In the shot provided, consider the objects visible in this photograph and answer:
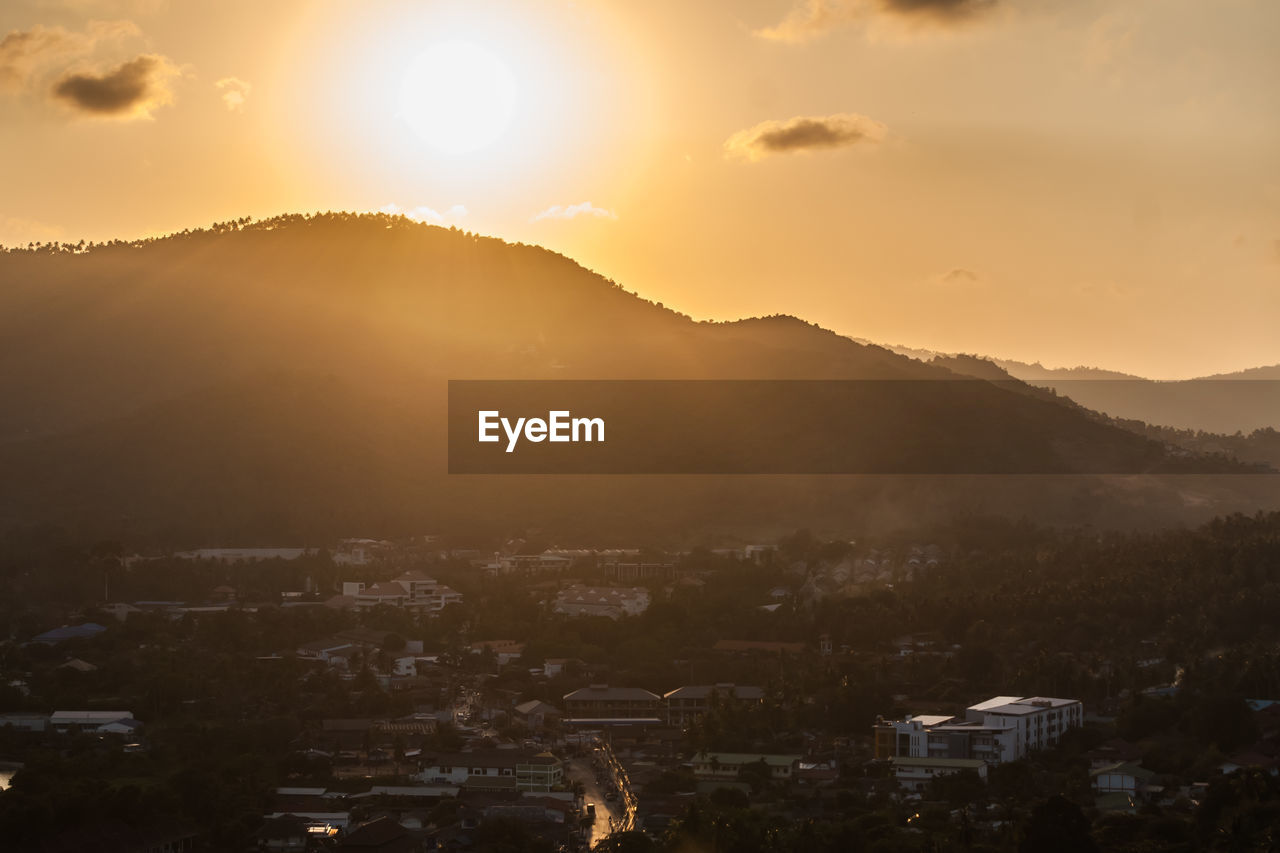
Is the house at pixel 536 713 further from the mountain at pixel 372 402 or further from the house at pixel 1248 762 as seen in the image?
the mountain at pixel 372 402

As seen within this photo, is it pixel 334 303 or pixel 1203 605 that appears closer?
pixel 1203 605

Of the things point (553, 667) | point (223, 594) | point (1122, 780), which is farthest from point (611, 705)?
Result: point (223, 594)

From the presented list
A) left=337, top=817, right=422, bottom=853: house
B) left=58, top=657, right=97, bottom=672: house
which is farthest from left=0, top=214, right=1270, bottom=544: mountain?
left=337, top=817, right=422, bottom=853: house

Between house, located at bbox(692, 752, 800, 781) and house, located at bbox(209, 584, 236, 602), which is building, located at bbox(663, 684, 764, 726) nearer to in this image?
house, located at bbox(692, 752, 800, 781)

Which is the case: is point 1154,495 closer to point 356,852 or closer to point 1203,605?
point 1203,605

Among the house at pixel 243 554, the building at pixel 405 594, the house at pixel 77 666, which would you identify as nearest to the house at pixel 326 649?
the building at pixel 405 594

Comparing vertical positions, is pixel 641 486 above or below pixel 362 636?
above

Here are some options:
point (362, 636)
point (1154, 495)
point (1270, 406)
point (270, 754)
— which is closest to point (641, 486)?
point (1154, 495)
